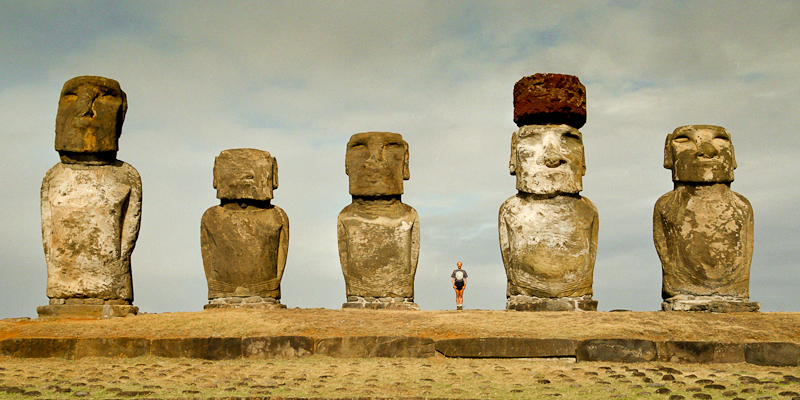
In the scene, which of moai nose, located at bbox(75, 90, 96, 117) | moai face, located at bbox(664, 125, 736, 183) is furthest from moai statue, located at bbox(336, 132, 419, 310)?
moai face, located at bbox(664, 125, 736, 183)

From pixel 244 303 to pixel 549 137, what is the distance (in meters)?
5.44

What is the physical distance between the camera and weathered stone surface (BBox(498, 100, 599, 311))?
11.8 meters

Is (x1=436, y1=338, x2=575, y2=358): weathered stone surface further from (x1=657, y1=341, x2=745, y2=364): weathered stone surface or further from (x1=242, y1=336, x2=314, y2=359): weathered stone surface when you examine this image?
(x1=242, y1=336, x2=314, y2=359): weathered stone surface

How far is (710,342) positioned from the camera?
9.53 metres

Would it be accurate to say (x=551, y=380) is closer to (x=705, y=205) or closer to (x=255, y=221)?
(x=705, y=205)

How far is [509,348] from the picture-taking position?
31.2ft

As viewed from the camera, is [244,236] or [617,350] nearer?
[617,350]

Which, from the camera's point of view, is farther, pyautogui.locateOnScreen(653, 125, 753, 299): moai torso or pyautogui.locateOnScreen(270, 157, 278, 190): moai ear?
pyautogui.locateOnScreen(270, 157, 278, 190): moai ear

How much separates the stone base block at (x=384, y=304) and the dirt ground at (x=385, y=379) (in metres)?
2.93

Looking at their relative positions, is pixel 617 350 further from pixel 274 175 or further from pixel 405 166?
pixel 274 175

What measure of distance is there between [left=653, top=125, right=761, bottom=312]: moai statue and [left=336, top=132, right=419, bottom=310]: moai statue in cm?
401

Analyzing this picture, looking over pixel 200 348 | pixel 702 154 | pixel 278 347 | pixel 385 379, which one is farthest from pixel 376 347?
pixel 702 154

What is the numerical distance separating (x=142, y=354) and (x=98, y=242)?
2738mm

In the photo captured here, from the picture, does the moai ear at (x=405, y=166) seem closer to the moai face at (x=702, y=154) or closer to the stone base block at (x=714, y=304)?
the moai face at (x=702, y=154)
